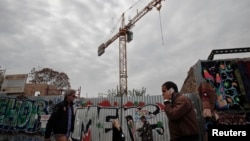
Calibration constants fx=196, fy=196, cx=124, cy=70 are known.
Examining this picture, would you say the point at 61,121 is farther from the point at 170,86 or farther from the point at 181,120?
the point at 181,120

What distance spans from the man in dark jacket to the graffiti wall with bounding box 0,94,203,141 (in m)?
6.81

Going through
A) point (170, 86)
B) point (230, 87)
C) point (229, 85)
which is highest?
point (229, 85)

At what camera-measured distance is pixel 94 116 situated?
1142cm

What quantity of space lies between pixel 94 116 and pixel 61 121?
7.53m

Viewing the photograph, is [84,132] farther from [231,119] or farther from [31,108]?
[231,119]

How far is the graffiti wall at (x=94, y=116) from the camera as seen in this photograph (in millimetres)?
10758

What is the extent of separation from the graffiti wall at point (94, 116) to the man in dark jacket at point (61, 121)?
268 inches

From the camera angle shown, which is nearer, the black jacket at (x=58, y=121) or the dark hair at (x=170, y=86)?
the dark hair at (x=170, y=86)

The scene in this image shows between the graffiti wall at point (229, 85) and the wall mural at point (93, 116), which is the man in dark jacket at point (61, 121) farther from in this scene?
the graffiti wall at point (229, 85)

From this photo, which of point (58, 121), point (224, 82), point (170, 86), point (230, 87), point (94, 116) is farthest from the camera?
point (94, 116)

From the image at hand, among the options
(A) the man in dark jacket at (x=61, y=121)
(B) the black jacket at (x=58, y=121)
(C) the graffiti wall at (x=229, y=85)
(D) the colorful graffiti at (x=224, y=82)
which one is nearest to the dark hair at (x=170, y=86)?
(A) the man in dark jacket at (x=61, y=121)

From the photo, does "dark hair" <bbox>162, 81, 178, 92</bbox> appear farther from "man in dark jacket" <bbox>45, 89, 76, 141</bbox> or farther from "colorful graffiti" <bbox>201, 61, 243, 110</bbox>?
"colorful graffiti" <bbox>201, 61, 243, 110</bbox>

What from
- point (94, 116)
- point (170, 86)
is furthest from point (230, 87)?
point (170, 86)

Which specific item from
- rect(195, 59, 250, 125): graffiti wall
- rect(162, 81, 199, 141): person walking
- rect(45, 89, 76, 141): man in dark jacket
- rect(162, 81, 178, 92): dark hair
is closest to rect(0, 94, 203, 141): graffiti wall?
rect(195, 59, 250, 125): graffiti wall
